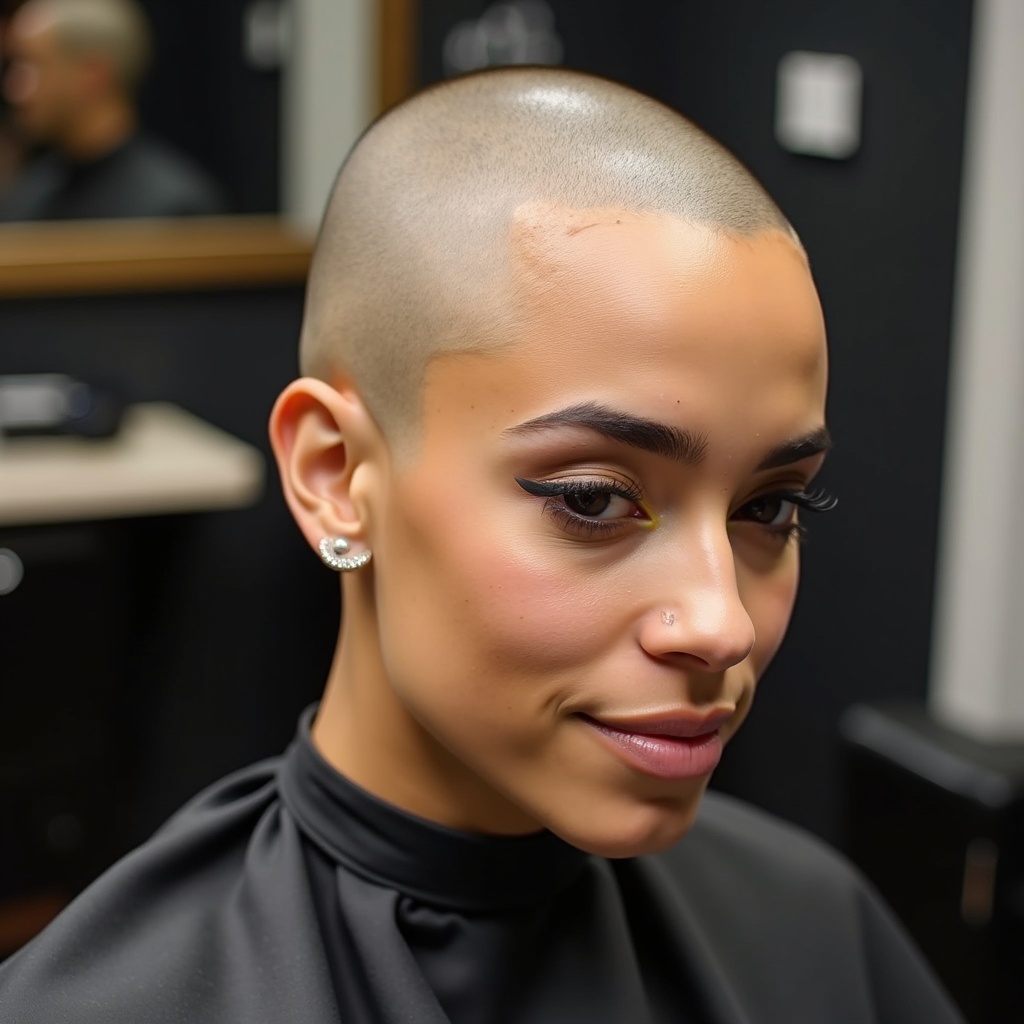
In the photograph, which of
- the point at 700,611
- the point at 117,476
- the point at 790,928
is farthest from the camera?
the point at 117,476

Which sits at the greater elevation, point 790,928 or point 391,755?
point 391,755

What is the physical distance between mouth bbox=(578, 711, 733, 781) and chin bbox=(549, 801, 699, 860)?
3 cm

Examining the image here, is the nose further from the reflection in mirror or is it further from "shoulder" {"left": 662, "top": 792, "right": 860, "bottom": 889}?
the reflection in mirror

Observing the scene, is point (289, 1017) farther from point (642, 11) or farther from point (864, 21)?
point (642, 11)

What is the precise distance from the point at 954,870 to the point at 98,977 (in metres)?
1.77

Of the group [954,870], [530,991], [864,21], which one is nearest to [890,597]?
[954,870]

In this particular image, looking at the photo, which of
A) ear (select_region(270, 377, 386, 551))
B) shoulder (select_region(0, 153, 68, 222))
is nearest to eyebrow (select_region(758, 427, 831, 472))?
ear (select_region(270, 377, 386, 551))

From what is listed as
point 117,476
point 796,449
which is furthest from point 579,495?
point 117,476

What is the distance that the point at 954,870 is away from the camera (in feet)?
8.28

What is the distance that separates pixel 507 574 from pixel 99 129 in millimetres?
2375

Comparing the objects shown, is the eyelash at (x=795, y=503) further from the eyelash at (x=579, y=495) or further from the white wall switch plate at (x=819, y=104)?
the white wall switch plate at (x=819, y=104)

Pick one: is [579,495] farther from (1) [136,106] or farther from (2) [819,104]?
(1) [136,106]

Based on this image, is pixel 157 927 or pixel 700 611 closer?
pixel 700 611

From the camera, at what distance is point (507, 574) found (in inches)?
38.9
